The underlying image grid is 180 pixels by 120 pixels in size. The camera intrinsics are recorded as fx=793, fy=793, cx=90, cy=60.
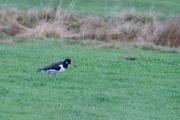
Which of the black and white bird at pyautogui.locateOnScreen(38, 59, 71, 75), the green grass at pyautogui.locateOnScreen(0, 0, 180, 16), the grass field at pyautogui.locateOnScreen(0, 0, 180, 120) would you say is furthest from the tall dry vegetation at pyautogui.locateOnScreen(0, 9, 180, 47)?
the black and white bird at pyautogui.locateOnScreen(38, 59, 71, 75)

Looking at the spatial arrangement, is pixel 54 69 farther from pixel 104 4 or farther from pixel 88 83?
pixel 104 4

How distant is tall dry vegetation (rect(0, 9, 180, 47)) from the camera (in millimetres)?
24156

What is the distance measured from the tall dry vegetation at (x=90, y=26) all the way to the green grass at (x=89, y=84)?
1281 mm

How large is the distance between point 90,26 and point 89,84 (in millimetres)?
8075

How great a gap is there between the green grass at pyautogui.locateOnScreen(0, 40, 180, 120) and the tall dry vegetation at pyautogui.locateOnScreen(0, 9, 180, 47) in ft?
4.20

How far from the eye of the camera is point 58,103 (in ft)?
48.2

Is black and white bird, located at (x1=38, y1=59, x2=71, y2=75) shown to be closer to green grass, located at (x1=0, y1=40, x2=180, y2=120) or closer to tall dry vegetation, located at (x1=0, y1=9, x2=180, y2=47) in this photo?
green grass, located at (x1=0, y1=40, x2=180, y2=120)

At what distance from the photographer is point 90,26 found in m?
24.8

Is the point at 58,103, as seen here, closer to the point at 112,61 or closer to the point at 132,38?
the point at 112,61

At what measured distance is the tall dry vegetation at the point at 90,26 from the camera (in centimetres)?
2416

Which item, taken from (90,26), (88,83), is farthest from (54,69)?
(90,26)

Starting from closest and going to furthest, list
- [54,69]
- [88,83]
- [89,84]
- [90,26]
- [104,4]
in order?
[89,84] → [88,83] → [54,69] → [90,26] → [104,4]

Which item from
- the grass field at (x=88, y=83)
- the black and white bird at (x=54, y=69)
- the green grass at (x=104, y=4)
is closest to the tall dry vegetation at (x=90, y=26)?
the grass field at (x=88, y=83)

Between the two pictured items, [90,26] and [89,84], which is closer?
[89,84]
